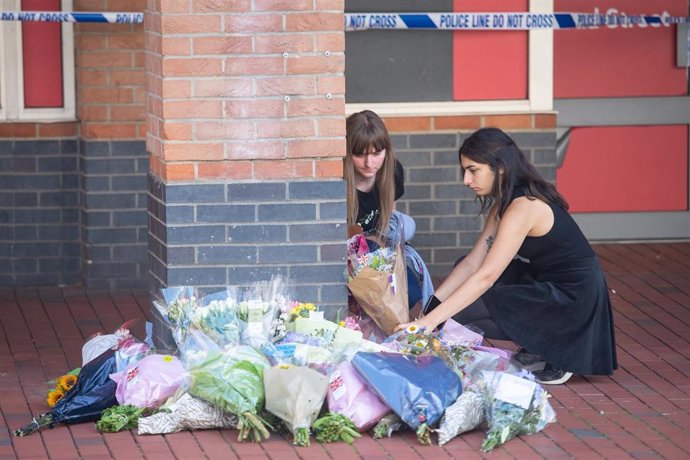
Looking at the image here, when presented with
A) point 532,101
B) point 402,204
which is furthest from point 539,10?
point 402,204

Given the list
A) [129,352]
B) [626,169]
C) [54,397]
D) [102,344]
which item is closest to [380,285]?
[129,352]

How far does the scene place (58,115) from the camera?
9172mm

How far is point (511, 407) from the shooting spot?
5922mm

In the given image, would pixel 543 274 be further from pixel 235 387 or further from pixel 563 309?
pixel 235 387

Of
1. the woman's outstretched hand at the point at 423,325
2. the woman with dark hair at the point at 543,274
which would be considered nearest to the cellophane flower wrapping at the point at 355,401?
the woman's outstretched hand at the point at 423,325

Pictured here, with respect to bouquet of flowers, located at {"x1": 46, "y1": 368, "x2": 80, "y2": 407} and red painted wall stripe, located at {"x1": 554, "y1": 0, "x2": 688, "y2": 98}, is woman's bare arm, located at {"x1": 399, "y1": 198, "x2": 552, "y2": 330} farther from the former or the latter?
red painted wall stripe, located at {"x1": 554, "y1": 0, "x2": 688, "y2": 98}

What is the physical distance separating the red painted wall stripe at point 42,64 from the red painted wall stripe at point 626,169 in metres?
3.60

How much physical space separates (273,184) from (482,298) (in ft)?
4.01

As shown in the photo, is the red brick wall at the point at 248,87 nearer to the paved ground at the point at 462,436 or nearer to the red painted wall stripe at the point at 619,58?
the paved ground at the point at 462,436

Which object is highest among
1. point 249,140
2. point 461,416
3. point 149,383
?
point 249,140

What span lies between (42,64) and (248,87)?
9.79 feet

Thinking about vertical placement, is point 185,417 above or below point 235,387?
below

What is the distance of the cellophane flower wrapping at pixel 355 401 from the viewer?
236 inches

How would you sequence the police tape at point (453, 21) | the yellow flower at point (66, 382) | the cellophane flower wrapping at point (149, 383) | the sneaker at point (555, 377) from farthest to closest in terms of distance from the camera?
the police tape at point (453, 21) < the sneaker at point (555, 377) < the yellow flower at point (66, 382) < the cellophane flower wrapping at point (149, 383)
